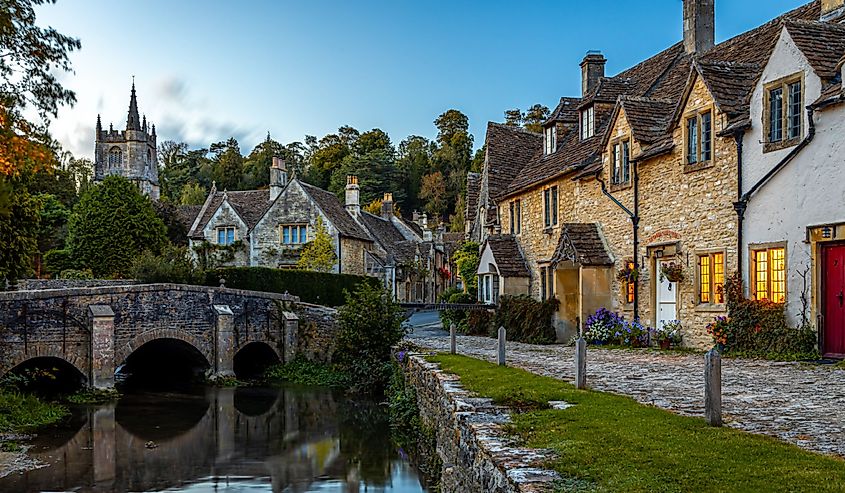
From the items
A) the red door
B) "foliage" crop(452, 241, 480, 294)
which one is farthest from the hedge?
the red door

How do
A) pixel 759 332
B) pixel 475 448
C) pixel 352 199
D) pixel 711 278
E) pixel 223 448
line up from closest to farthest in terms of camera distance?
pixel 475 448 < pixel 759 332 < pixel 223 448 < pixel 711 278 < pixel 352 199

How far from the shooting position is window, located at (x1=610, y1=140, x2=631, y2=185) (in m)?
21.6

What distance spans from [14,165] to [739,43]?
1814 centimetres

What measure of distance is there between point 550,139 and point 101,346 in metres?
16.9

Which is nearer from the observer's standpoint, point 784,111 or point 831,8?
point 784,111

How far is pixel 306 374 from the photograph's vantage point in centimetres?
2822

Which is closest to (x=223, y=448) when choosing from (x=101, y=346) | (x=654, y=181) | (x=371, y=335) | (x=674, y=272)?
(x=371, y=335)

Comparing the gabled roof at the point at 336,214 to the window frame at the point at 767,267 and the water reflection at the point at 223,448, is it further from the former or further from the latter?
the window frame at the point at 767,267

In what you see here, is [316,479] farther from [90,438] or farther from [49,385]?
[49,385]

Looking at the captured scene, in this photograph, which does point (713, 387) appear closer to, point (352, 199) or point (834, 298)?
point (834, 298)

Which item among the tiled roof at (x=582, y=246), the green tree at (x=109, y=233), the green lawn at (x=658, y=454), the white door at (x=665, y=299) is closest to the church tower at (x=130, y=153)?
the green tree at (x=109, y=233)

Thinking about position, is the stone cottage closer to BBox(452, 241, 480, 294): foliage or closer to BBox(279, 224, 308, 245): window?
BBox(452, 241, 480, 294): foliage

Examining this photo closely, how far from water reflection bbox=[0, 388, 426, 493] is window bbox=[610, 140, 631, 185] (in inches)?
362

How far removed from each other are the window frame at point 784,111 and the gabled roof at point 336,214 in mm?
28815
